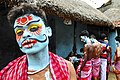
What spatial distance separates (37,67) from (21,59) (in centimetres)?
16

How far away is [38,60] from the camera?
221cm

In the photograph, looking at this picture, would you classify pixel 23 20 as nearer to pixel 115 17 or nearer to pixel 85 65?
pixel 85 65

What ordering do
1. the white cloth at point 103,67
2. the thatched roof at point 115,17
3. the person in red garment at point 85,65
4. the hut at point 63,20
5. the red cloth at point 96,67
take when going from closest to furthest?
1. the hut at point 63,20
2. the person in red garment at point 85,65
3. the red cloth at point 96,67
4. the white cloth at point 103,67
5. the thatched roof at point 115,17

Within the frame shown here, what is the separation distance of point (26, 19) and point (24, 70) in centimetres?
36

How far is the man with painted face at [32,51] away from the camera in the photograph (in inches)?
86.7

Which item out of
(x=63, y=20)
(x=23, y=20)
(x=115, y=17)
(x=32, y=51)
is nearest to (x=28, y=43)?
(x=32, y=51)

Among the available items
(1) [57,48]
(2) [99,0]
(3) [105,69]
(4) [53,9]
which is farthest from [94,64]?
(2) [99,0]

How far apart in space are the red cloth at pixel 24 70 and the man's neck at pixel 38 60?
4 cm

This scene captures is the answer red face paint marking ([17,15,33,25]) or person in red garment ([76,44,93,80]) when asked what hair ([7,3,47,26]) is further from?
person in red garment ([76,44,93,80])

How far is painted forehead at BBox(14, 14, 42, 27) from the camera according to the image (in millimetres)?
2240

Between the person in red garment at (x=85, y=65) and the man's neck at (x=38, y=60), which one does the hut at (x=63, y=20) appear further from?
the man's neck at (x=38, y=60)

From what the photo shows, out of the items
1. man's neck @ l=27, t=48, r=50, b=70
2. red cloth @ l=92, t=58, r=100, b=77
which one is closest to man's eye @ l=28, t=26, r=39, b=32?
man's neck @ l=27, t=48, r=50, b=70

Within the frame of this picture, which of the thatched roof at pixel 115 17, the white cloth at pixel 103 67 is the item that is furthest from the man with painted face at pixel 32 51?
the thatched roof at pixel 115 17

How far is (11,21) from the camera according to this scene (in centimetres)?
229
